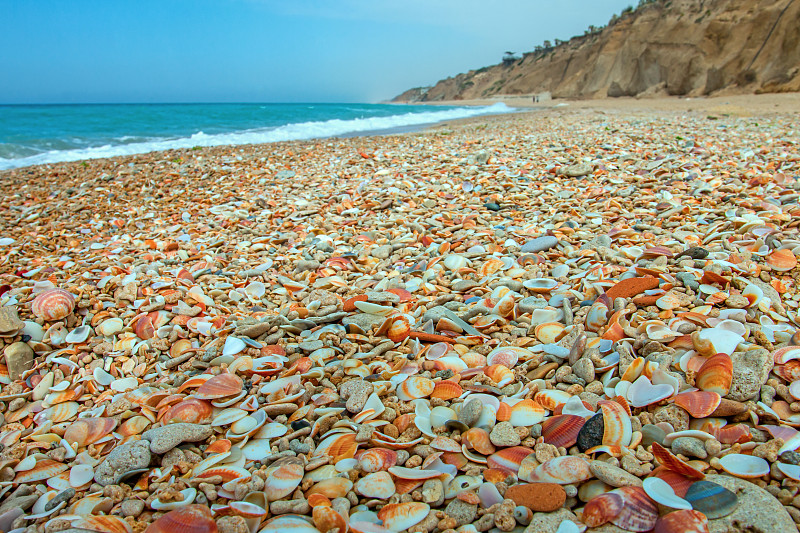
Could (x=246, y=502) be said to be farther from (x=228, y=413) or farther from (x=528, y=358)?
(x=528, y=358)

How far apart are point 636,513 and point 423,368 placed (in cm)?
102

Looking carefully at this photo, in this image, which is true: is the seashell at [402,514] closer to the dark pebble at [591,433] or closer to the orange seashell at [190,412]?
the dark pebble at [591,433]

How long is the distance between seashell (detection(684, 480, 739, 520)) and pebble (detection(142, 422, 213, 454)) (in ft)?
5.46

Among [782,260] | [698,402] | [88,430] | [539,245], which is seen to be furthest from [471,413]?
[782,260]

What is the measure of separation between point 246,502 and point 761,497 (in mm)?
1520

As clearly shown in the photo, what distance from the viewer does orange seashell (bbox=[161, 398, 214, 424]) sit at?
5.84ft

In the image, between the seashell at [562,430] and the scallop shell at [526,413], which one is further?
the scallop shell at [526,413]

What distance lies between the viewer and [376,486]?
140cm

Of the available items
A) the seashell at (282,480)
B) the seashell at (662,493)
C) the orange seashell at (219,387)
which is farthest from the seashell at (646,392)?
the orange seashell at (219,387)

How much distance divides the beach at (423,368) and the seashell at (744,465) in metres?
0.01

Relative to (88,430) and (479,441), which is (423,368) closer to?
(479,441)

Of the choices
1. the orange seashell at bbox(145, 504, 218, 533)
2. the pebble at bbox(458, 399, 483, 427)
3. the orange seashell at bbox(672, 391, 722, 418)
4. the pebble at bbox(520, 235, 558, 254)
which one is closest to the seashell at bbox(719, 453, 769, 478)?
the orange seashell at bbox(672, 391, 722, 418)

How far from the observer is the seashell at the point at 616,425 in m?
1.45

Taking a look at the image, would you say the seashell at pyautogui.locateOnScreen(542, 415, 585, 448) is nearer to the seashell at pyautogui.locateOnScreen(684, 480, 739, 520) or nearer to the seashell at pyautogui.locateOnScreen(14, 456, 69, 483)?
the seashell at pyautogui.locateOnScreen(684, 480, 739, 520)
